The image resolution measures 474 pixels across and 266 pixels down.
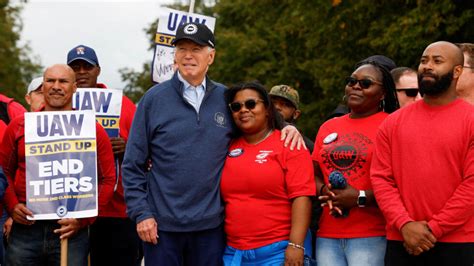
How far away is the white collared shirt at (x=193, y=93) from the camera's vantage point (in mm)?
6434

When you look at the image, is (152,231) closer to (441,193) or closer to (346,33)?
(441,193)

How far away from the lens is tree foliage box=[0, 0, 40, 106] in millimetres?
33844

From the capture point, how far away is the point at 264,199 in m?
6.18

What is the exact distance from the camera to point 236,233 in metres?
6.19

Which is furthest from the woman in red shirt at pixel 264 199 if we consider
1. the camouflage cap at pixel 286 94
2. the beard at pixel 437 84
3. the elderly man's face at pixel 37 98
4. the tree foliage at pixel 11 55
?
the tree foliage at pixel 11 55

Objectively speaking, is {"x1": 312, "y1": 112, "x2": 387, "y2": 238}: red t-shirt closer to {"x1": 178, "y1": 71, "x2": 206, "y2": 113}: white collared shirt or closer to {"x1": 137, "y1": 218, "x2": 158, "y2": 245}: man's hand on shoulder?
{"x1": 178, "y1": 71, "x2": 206, "y2": 113}: white collared shirt

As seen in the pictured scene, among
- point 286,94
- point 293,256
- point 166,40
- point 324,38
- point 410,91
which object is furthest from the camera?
point 324,38

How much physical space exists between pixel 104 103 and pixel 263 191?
235 cm

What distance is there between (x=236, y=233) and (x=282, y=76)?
71.8ft

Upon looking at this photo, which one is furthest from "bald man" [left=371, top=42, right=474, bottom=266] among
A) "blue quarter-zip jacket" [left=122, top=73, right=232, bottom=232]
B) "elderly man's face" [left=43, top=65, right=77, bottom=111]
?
"elderly man's face" [left=43, top=65, right=77, bottom=111]

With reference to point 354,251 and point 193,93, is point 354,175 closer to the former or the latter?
point 354,251

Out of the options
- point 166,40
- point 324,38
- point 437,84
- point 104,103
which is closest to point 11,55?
point 324,38

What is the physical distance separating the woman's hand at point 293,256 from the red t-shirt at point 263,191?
0.18m

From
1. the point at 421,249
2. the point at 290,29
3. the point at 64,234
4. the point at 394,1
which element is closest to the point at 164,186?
the point at 64,234
